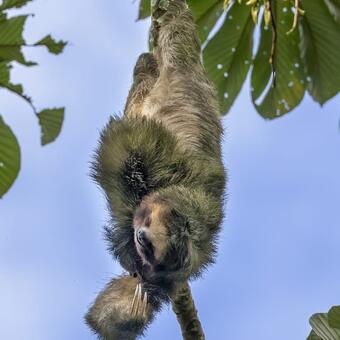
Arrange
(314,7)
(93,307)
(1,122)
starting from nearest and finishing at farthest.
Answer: (1,122) → (93,307) → (314,7)

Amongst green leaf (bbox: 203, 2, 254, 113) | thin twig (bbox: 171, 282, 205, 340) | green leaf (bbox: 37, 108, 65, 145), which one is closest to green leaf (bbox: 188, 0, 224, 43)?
green leaf (bbox: 203, 2, 254, 113)

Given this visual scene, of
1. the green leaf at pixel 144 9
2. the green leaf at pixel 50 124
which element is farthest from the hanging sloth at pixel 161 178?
the green leaf at pixel 50 124

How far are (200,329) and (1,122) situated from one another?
1793 mm

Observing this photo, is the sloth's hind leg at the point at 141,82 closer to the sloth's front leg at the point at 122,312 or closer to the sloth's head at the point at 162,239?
the sloth's head at the point at 162,239

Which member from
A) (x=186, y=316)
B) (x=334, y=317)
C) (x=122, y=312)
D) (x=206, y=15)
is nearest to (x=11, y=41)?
(x=122, y=312)

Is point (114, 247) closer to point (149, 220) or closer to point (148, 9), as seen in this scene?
point (149, 220)

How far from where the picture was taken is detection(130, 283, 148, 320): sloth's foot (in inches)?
196

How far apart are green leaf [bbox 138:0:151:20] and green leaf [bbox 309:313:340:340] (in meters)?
3.12

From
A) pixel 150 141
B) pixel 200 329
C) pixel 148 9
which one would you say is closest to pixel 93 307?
pixel 200 329

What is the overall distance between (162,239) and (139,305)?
45 cm

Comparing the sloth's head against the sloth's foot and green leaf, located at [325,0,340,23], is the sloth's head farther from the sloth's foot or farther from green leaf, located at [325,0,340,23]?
green leaf, located at [325,0,340,23]

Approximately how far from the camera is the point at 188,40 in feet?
21.0

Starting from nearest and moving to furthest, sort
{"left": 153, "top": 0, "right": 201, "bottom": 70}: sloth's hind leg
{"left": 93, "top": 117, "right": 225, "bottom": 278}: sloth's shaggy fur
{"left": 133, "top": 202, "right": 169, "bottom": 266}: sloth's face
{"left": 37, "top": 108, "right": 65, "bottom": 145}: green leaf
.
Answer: {"left": 37, "top": 108, "right": 65, "bottom": 145}: green leaf, {"left": 133, "top": 202, "right": 169, "bottom": 266}: sloth's face, {"left": 93, "top": 117, "right": 225, "bottom": 278}: sloth's shaggy fur, {"left": 153, "top": 0, "right": 201, "bottom": 70}: sloth's hind leg

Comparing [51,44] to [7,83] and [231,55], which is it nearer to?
[7,83]
